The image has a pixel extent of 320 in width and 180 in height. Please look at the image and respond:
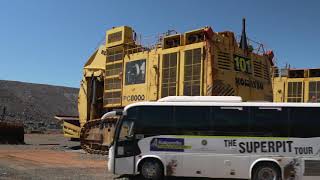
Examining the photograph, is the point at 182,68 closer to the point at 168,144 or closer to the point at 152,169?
the point at 168,144

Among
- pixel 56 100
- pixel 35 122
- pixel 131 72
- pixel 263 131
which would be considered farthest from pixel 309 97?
pixel 56 100

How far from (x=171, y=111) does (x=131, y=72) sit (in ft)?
37.5

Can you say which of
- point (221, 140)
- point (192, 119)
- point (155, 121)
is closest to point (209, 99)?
point (192, 119)

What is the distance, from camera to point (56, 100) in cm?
9069

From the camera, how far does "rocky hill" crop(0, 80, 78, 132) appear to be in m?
72.3

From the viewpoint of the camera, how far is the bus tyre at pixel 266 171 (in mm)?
14737

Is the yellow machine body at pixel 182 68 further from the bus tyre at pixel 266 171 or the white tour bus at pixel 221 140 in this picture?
the bus tyre at pixel 266 171

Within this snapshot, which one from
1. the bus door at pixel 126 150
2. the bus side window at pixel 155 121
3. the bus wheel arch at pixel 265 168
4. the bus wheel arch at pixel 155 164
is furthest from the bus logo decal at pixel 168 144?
the bus wheel arch at pixel 265 168

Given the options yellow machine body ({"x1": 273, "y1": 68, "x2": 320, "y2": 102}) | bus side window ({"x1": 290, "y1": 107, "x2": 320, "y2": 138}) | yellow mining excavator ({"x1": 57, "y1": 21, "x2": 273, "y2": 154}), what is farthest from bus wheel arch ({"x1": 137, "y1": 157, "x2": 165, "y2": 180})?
yellow machine body ({"x1": 273, "y1": 68, "x2": 320, "y2": 102})

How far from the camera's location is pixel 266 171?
1479cm

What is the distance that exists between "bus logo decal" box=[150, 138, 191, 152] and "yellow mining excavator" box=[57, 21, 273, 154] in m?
6.86

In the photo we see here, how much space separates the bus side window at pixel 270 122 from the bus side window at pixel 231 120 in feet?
0.77

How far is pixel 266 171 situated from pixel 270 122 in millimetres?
1446

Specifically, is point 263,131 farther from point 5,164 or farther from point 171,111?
point 5,164
